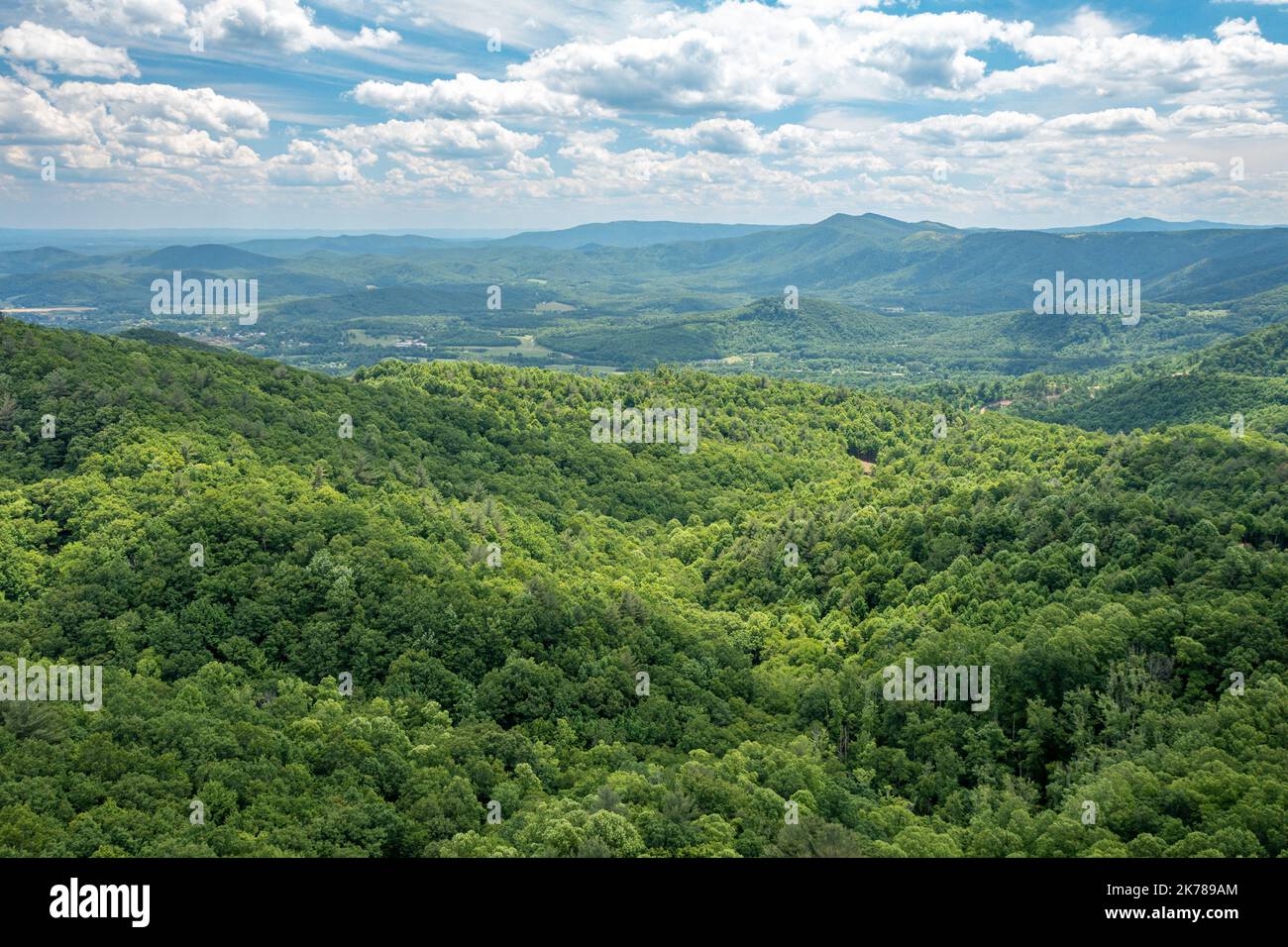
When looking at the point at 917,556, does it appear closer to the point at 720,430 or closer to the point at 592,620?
the point at 592,620

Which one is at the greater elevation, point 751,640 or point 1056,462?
point 1056,462

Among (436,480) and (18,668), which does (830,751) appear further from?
(436,480)

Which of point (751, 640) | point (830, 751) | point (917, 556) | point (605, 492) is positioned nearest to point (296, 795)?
point (830, 751)

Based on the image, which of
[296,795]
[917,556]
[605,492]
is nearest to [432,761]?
[296,795]

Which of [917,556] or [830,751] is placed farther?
[917,556]
